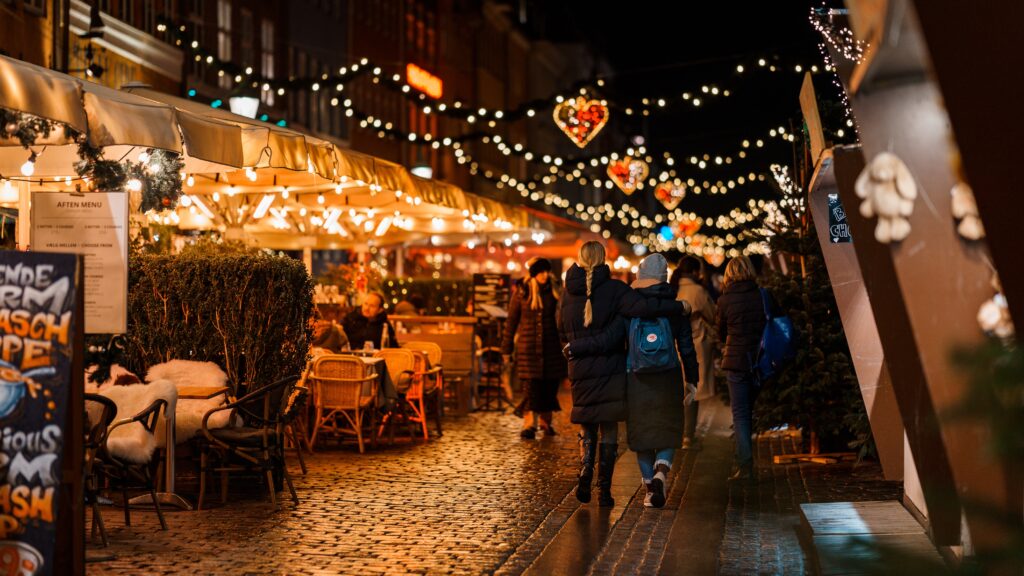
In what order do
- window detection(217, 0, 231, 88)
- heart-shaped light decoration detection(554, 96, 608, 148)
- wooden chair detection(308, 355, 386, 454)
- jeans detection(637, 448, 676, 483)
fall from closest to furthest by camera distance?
jeans detection(637, 448, 676, 483) < wooden chair detection(308, 355, 386, 454) < heart-shaped light decoration detection(554, 96, 608, 148) < window detection(217, 0, 231, 88)

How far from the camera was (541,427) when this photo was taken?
55.4 feet

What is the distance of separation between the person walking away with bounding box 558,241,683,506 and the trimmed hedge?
9.49 feet

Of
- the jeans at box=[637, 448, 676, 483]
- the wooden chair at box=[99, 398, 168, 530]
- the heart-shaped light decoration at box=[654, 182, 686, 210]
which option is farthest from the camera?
the heart-shaped light decoration at box=[654, 182, 686, 210]

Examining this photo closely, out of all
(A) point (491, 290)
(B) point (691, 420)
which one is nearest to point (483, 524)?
(B) point (691, 420)

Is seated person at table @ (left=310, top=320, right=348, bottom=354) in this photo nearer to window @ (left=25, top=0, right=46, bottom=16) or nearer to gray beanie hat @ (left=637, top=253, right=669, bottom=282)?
gray beanie hat @ (left=637, top=253, right=669, bottom=282)

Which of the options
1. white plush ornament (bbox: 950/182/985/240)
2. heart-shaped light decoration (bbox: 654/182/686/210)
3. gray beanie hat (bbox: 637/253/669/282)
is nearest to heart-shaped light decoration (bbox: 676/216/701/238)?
heart-shaped light decoration (bbox: 654/182/686/210)

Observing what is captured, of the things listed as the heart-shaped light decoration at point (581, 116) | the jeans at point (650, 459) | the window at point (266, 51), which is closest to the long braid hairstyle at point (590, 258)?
the jeans at point (650, 459)

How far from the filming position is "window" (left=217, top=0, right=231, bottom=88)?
36.3 m

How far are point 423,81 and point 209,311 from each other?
127 feet

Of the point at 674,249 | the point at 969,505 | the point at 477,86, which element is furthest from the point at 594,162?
the point at 674,249

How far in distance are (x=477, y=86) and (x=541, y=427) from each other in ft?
165

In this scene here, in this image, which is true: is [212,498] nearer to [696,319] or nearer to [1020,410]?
[696,319]

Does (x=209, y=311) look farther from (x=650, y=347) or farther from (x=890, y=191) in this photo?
(x=890, y=191)

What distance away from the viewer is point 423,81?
166 feet
